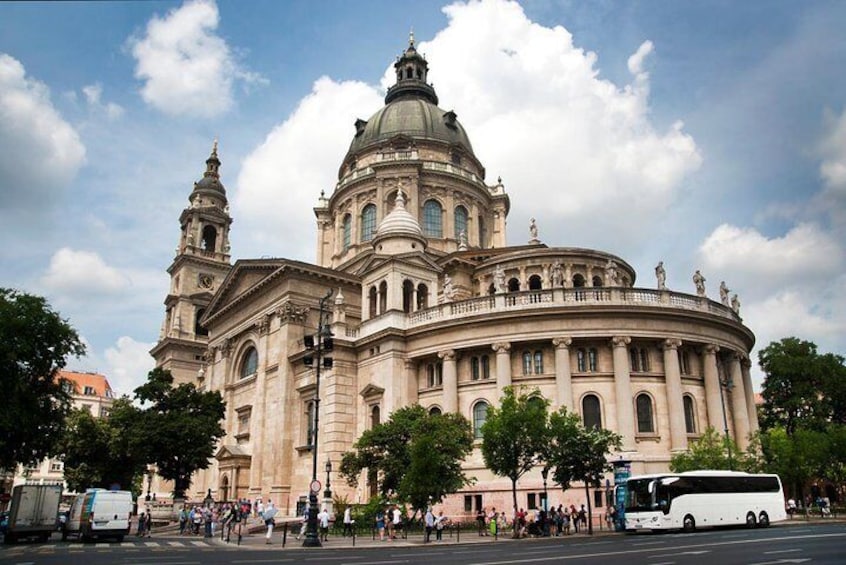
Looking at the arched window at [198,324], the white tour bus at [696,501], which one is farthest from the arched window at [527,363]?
the arched window at [198,324]

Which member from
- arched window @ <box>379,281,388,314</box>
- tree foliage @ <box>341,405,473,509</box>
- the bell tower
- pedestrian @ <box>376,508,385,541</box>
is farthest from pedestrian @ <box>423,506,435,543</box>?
the bell tower

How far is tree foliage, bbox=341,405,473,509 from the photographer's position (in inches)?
1232

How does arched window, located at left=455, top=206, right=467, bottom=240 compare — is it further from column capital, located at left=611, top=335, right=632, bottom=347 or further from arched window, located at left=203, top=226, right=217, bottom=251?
arched window, located at left=203, top=226, right=217, bottom=251

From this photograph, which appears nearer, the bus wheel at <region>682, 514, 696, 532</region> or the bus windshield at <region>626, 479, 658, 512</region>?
the bus windshield at <region>626, 479, 658, 512</region>

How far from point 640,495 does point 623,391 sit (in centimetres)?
805

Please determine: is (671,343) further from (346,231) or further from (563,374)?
(346,231)

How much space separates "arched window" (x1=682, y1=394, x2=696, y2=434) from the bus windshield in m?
9.58

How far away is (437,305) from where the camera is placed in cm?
4309

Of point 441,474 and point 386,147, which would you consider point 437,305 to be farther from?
point 386,147

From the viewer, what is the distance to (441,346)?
138 feet

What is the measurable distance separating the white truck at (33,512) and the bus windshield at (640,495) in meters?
26.6

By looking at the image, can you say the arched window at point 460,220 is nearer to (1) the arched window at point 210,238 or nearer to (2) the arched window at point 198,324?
(2) the arched window at point 198,324

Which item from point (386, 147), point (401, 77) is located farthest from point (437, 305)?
point (401, 77)

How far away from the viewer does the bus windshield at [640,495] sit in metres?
30.3
